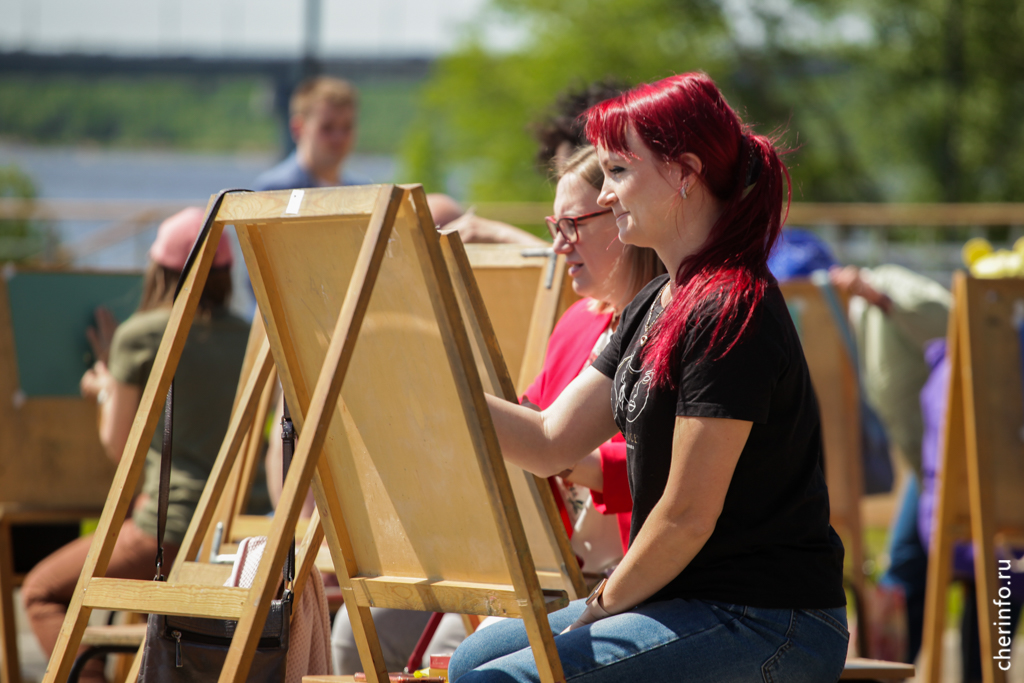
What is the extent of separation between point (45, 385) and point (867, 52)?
95.5 ft

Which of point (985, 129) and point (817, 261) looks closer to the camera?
point (817, 261)

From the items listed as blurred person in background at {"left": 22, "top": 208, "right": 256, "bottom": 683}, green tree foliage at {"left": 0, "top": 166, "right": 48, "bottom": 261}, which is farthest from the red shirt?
green tree foliage at {"left": 0, "top": 166, "right": 48, "bottom": 261}

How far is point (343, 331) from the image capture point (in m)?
1.56

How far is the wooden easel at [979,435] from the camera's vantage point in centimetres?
326

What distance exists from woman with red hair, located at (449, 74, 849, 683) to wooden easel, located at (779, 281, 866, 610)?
2738 millimetres

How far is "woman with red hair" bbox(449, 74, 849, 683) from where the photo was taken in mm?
1574

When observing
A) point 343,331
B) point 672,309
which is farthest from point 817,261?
point 343,331

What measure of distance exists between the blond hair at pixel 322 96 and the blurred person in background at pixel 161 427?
5.27ft

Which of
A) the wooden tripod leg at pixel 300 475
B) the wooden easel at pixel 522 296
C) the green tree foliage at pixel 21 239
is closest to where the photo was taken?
the wooden tripod leg at pixel 300 475

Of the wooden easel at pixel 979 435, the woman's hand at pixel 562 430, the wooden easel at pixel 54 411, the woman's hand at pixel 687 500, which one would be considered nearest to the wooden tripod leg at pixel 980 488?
the wooden easel at pixel 979 435

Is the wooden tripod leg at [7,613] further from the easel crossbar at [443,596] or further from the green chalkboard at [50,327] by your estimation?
the easel crossbar at [443,596]

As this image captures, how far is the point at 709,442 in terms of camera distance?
61.2 inches

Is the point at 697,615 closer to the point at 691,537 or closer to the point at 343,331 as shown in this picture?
the point at 691,537

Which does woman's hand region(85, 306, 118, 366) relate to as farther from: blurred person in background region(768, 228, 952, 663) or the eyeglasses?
blurred person in background region(768, 228, 952, 663)
